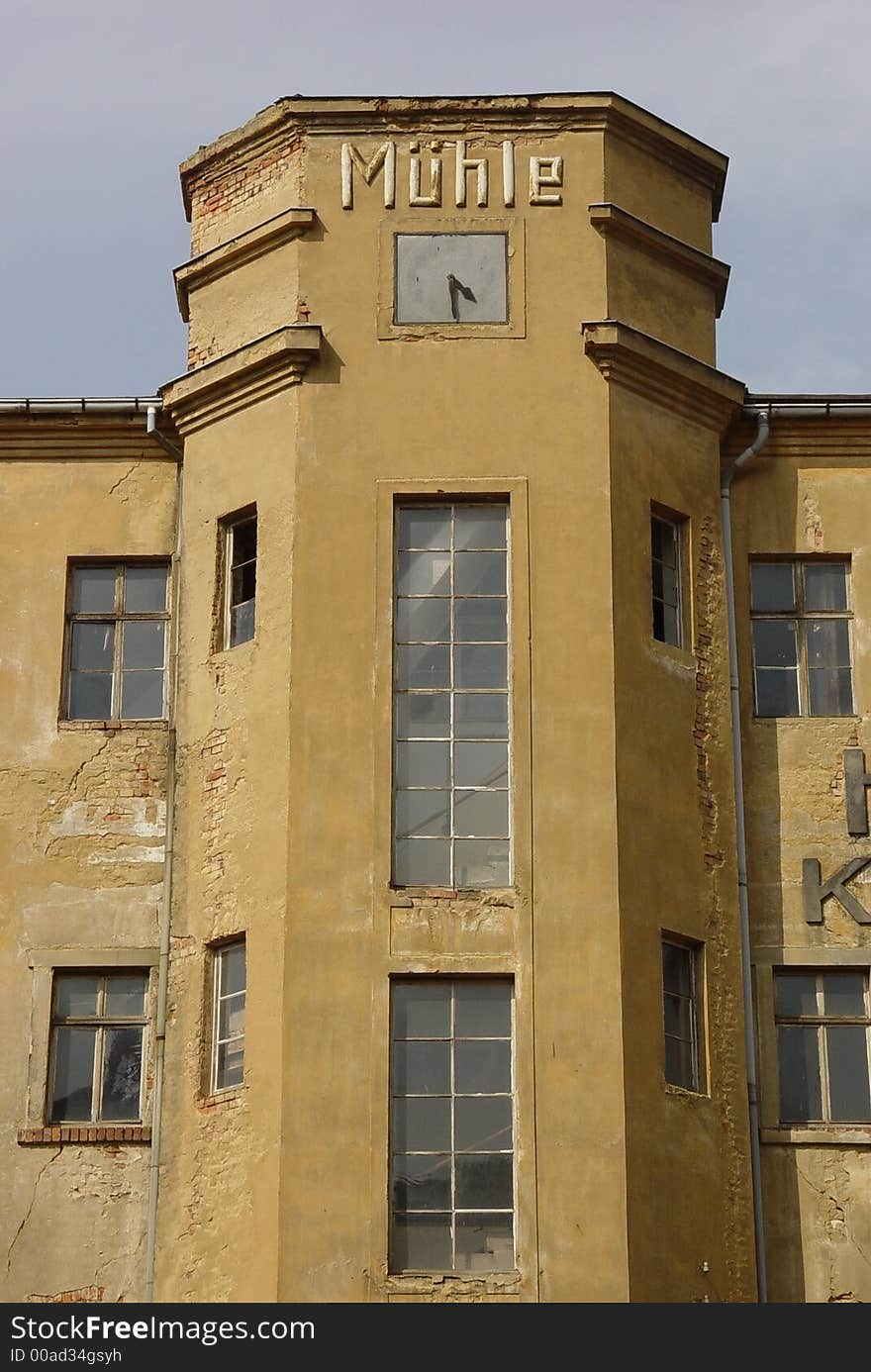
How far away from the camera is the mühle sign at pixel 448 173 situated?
21078 mm

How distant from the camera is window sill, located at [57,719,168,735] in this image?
21047 millimetres

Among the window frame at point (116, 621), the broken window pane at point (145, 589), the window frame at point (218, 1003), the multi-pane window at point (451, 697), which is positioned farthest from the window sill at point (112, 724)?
the multi-pane window at point (451, 697)

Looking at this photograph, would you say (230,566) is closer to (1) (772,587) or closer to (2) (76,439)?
(2) (76,439)

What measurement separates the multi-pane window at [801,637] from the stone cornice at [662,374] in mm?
1395

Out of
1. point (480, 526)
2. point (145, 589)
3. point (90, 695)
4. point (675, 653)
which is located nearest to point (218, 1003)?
point (90, 695)

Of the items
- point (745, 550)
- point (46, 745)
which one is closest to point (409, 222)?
point (745, 550)

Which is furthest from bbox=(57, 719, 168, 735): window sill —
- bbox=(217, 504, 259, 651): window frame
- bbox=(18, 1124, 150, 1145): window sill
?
bbox=(18, 1124, 150, 1145): window sill

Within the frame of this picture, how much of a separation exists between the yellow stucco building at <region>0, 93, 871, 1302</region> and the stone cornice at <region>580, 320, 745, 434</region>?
4 centimetres

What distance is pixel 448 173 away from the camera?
21.2m

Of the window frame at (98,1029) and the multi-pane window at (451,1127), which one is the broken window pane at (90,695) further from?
the multi-pane window at (451,1127)

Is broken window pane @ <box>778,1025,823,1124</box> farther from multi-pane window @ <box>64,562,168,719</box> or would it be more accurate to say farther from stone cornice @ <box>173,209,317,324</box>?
stone cornice @ <box>173,209,317,324</box>

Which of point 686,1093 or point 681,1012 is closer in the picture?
point 686,1093

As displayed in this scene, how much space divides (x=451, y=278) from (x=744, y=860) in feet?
17.2

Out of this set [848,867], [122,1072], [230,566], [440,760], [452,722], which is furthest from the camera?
[230,566]
